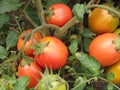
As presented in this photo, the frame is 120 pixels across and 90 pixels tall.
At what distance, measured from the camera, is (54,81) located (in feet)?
3.40

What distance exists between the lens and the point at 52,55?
3.67 ft

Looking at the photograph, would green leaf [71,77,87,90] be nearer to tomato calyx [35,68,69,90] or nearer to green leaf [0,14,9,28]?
tomato calyx [35,68,69,90]

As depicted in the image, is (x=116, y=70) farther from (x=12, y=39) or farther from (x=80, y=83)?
(x=12, y=39)

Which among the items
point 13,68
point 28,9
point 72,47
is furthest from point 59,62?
point 28,9

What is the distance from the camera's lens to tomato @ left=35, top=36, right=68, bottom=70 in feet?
3.67

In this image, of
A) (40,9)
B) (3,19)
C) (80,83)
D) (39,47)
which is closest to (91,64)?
(80,83)

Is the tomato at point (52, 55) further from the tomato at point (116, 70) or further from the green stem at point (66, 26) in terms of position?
the tomato at point (116, 70)

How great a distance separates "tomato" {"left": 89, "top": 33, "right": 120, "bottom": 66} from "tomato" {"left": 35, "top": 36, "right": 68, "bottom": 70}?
10 cm

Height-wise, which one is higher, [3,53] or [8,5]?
[8,5]

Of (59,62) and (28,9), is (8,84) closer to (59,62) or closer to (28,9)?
(59,62)

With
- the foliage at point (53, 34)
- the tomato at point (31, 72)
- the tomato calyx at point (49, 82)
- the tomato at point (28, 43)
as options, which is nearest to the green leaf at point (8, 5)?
the foliage at point (53, 34)

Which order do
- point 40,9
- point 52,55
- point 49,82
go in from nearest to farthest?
point 49,82 < point 52,55 < point 40,9

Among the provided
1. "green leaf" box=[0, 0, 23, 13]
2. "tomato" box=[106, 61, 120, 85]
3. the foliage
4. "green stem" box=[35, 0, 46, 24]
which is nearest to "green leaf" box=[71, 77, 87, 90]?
the foliage

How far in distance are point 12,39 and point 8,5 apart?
13 centimetres
